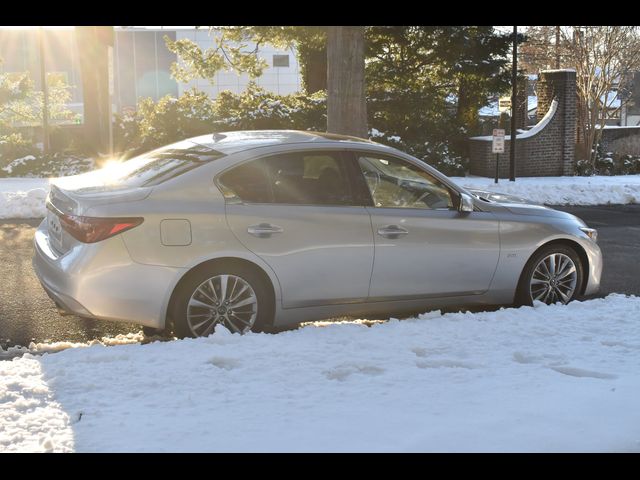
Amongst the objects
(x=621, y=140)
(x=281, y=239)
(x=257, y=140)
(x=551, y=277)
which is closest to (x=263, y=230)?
(x=281, y=239)

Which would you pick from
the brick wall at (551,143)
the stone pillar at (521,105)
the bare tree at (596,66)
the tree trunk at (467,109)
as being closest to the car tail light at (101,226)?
the brick wall at (551,143)

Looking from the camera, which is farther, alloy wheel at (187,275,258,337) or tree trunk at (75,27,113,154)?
tree trunk at (75,27,113,154)

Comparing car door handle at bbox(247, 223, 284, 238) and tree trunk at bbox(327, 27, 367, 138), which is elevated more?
tree trunk at bbox(327, 27, 367, 138)

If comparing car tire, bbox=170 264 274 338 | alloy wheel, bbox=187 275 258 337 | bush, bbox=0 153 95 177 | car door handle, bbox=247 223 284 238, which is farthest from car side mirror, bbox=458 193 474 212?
bush, bbox=0 153 95 177

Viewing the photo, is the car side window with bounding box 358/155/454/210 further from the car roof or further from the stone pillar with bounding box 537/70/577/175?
the stone pillar with bounding box 537/70/577/175

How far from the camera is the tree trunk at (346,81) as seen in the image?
15.8 meters

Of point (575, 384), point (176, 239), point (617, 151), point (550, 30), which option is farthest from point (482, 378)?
point (550, 30)

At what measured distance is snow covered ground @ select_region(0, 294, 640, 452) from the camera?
14.0 feet

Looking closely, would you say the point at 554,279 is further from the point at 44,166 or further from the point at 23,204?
the point at 44,166

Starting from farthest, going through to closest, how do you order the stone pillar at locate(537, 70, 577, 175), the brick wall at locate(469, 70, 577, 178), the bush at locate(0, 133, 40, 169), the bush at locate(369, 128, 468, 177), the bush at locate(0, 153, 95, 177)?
the stone pillar at locate(537, 70, 577, 175) < the brick wall at locate(469, 70, 577, 178) < the bush at locate(369, 128, 468, 177) < the bush at locate(0, 133, 40, 169) < the bush at locate(0, 153, 95, 177)

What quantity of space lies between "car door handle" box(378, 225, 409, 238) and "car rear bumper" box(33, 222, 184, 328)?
1.61 meters

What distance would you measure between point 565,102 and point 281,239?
2106 cm

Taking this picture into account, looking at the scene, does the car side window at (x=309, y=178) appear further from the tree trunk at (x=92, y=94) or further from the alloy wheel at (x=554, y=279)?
the tree trunk at (x=92, y=94)

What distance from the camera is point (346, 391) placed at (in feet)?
16.7
